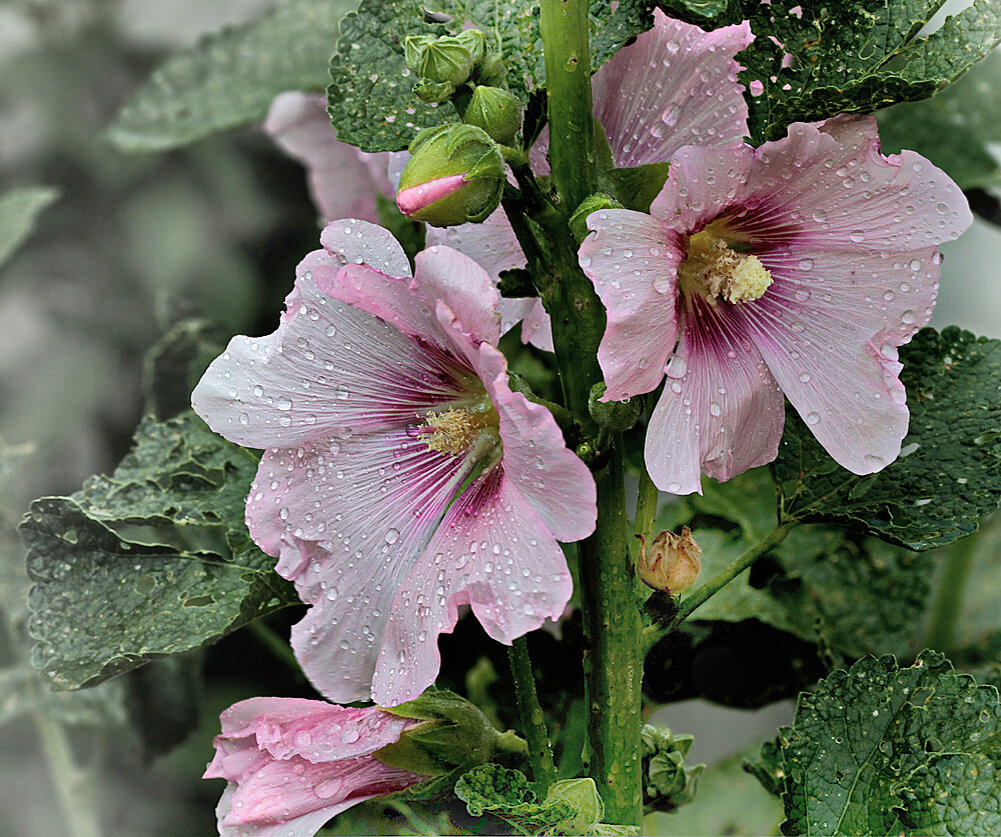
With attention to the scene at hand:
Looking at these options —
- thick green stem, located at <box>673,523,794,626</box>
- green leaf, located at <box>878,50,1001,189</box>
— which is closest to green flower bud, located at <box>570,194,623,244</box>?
thick green stem, located at <box>673,523,794,626</box>

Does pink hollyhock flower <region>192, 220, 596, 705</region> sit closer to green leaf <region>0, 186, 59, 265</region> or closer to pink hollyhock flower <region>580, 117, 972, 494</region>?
pink hollyhock flower <region>580, 117, 972, 494</region>

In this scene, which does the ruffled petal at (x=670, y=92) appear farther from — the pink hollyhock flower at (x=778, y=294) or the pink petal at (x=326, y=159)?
the pink petal at (x=326, y=159)

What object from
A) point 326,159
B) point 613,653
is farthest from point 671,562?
point 326,159

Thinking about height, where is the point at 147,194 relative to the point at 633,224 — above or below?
below

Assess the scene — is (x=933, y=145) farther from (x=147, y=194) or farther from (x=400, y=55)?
(x=147, y=194)

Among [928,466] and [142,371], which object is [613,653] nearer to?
[928,466]

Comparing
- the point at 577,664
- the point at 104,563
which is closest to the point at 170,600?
the point at 104,563
